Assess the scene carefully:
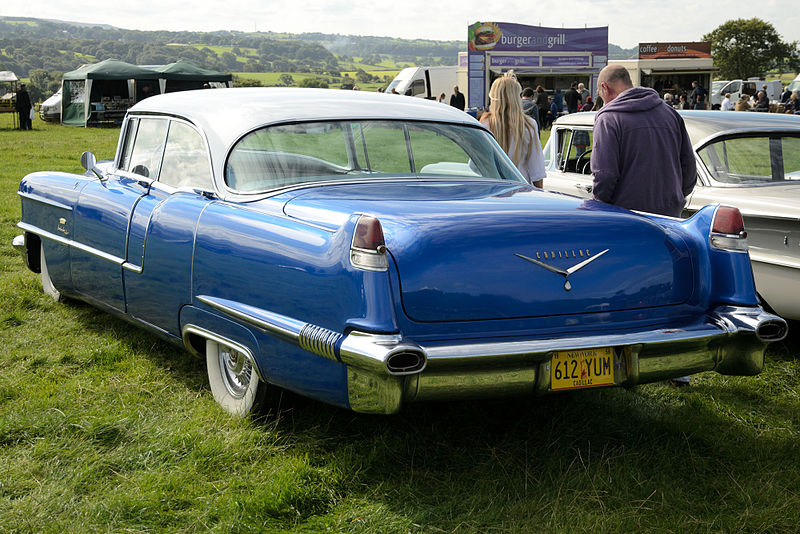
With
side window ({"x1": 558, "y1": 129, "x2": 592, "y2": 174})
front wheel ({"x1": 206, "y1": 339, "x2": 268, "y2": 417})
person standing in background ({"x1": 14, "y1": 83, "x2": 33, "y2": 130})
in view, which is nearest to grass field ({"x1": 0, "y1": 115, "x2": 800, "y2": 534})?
front wheel ({"x1": 206, "y1": 339, "x2": 268, "y2": 417})

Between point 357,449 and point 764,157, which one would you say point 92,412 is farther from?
point 764,157

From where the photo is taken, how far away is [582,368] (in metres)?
3.08

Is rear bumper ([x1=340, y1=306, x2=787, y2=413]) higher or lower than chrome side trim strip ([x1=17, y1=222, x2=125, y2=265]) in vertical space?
lower

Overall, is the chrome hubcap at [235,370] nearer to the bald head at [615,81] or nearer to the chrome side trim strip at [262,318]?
the chrome side trim strip at [262,318]

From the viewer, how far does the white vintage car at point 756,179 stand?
15.3 ft

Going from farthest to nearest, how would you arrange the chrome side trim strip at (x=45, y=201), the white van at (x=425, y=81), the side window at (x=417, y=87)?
the side window at (x=417, y=87) → the white van at (x=425, y=81) → the chrome side trim strip at (x=45, y=201)

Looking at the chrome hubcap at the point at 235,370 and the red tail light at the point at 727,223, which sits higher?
the red tail light at the point at 727,223

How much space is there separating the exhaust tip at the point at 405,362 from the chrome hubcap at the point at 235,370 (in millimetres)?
1135

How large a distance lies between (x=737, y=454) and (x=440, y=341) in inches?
58.6

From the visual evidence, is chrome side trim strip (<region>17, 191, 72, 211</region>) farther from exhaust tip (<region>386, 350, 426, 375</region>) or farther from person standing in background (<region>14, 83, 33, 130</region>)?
person standing in background (<region>14, 83, 33, 130</region>)

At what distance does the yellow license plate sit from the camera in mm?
3039

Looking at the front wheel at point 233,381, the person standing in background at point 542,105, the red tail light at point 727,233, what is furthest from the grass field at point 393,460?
the person standing in background at point 542,105

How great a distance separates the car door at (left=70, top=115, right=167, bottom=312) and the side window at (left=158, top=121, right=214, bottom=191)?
0.11 metres

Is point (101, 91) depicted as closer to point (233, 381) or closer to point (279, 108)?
point (279, 108)
